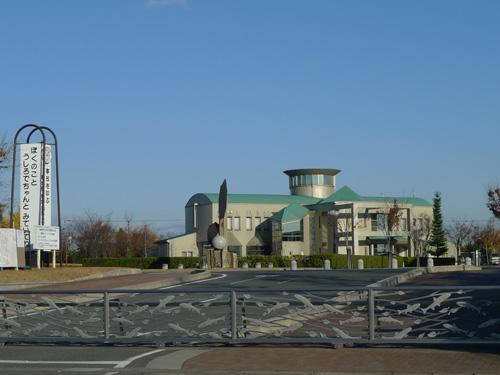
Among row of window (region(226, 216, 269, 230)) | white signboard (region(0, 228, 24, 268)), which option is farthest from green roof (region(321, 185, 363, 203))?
white signboard (region(0, 228, 24, 268))

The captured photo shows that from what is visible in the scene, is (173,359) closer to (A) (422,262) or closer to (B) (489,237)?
(A) (422,262)

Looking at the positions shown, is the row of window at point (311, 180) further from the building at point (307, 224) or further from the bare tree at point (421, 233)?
the bare tree at point (421, 233)

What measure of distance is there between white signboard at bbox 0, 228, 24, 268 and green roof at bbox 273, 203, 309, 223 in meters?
49.9

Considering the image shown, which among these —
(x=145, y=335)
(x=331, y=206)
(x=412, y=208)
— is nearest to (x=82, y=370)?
Answer: (x=145, y=335)

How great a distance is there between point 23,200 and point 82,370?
31.7 meters

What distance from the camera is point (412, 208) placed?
91562mm

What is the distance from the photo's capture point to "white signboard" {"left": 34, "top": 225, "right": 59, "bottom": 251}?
40.9m

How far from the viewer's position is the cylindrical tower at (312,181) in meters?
98.9

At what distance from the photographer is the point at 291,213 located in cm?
8681

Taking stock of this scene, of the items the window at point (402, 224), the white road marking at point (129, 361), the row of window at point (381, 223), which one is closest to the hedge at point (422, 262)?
the row of window at point (381, 223)

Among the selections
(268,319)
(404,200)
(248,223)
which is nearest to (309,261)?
(248,223)

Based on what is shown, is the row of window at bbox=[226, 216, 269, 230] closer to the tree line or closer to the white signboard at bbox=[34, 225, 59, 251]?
the tree line

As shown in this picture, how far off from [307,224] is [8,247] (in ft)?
171

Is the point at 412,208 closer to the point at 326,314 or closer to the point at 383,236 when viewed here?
the point at 383,236
